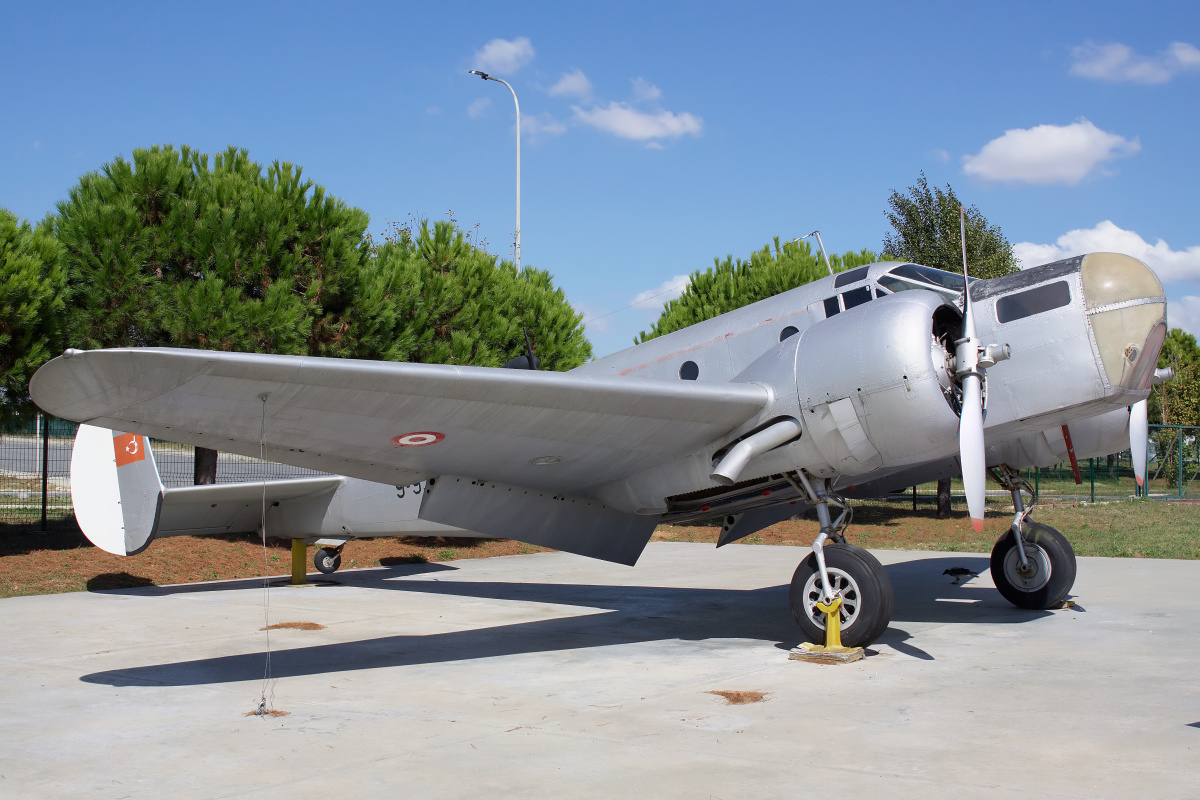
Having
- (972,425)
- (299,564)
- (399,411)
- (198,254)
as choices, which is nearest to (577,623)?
(399,411)

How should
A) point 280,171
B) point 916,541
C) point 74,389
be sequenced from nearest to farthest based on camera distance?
point 74,389, point 280,171, point 916,541

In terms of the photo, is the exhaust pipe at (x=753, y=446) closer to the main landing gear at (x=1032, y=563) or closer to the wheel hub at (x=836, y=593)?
the wheel hub at (x=836, y=593)

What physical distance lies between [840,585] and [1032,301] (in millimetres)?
2742

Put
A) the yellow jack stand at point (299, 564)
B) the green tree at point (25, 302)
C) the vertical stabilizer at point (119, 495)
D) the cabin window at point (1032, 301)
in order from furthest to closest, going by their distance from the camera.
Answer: the yellow jack stand at point (299, 564) < the green tree at point (25, 302) < the vertical stabilizer at point (119, 495) < the cabin window at point (1032, 301)

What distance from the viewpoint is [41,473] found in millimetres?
17688

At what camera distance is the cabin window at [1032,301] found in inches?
285

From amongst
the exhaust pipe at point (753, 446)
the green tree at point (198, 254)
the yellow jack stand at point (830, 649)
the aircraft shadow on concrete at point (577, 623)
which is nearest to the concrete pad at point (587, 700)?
the aircraft shadow on concrete at point (577, 623)

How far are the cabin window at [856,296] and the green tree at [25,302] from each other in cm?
1011

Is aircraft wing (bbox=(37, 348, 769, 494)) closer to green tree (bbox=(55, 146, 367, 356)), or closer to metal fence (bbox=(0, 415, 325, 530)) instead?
green tree (bbox=(55, 146, 367, 356))

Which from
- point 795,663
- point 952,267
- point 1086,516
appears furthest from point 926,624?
point 952,267

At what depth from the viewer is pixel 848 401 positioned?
7.26 meters

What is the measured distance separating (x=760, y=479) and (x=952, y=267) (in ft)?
77.6

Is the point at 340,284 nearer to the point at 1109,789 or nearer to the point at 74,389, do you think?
the point at 74,389

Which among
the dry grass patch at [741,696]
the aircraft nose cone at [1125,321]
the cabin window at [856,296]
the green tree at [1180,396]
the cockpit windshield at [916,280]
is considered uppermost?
the green tree at [1180,396]
